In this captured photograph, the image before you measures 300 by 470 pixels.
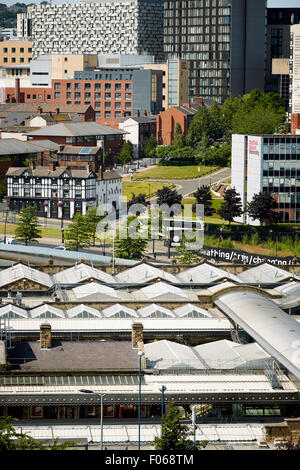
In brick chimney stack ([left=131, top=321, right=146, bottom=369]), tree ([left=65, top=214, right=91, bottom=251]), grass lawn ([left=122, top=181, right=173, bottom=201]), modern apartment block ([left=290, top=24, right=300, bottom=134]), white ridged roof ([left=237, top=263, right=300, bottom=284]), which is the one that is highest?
modern apartment block ([left=290, top=24, right=300, bottom=134])

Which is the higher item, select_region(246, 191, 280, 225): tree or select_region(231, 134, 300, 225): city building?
select_region(231, 134, 300, 225): city building

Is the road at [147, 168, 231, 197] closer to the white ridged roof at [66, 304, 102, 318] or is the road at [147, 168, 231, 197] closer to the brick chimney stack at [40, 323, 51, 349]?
the white ridged roof at [66, 304, 102, 318]

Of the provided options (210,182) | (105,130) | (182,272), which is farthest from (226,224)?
(105,130)

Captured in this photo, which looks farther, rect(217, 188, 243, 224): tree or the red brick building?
A: the red brick building

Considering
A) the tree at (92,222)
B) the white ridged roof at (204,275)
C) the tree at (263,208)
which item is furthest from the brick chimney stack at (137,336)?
the tree at (263,208)

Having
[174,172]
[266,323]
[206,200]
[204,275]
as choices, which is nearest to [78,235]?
[206,200]

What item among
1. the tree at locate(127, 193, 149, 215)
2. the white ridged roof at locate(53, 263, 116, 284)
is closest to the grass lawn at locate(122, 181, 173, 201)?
the tree at locate(127, 193, 149, 215)

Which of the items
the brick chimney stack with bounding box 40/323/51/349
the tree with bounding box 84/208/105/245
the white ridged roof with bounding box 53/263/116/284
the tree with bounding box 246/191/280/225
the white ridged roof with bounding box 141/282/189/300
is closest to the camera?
the brick chimney stack with bounding box 40/323/51/349
